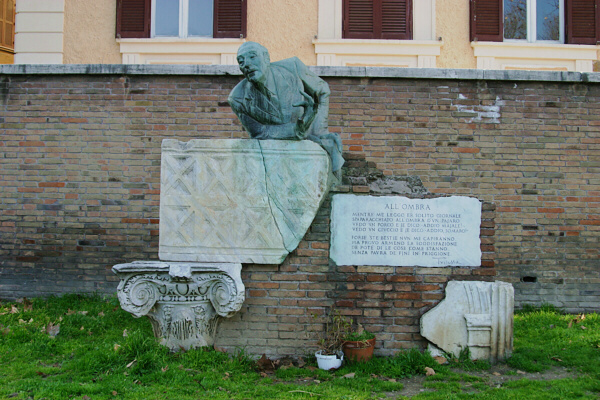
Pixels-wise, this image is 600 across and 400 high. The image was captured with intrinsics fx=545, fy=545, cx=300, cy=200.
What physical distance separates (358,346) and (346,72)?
3890 mm

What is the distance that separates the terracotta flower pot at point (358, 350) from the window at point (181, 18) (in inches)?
283

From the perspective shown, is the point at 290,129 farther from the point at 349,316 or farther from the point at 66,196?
the point at 66,196

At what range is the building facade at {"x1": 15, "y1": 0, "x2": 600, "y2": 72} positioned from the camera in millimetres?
10180

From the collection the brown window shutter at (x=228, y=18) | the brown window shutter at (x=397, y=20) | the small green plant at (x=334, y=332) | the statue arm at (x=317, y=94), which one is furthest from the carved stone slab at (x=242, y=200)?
the brown window shutter at (x=397, y=20)

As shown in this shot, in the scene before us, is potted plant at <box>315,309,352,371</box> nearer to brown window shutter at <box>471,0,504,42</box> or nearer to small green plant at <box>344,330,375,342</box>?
small green plant at <box>344,330,375,342</box>

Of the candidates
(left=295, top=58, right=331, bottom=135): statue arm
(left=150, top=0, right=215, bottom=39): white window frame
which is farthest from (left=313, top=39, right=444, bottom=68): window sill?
(left=295, top=58, right=331, bottom=135): statue arm

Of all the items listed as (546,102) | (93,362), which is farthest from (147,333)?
(546,102)

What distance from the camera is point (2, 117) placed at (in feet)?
23.7

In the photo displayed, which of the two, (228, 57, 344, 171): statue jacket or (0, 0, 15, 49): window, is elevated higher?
(0, 0, 15, 49): window

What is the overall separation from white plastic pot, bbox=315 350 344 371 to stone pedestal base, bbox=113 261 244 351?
815 millimetres

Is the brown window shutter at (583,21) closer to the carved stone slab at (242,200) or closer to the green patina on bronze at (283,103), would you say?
the green patina on bronze at (283,103)

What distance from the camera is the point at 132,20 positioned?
10.3 metres

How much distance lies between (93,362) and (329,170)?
2575 millimetres

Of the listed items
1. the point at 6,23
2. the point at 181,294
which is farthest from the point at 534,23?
the point at 6,23
